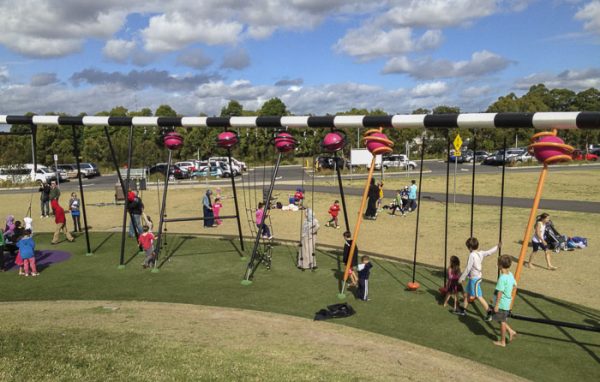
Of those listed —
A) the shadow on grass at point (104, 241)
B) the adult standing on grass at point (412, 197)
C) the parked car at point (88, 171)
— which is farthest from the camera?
the parked car at point (88, 171)

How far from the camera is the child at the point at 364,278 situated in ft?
36.3

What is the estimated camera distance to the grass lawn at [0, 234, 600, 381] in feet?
26.3

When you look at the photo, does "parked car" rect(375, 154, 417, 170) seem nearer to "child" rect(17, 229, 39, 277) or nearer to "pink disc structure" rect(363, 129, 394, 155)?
"pink disc structure" rect(363, 129, 394, 155)

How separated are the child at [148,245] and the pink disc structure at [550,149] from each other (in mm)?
10367

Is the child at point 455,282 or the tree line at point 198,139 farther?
the tree line at point 198,139

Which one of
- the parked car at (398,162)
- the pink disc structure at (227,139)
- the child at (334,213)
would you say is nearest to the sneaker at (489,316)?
the pink disc structure at (227,139)

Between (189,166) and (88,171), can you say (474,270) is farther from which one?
(88,171)

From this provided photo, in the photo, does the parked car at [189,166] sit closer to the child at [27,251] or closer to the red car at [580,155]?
the child at [27,251]

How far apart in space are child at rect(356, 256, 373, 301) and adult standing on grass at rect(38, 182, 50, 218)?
1910 cm

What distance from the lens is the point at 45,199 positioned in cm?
2470

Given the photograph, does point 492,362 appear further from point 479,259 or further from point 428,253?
point 428,253

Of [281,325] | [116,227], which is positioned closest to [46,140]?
[116,227]

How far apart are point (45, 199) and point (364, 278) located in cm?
1990

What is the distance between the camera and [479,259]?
32.7 feet
